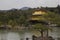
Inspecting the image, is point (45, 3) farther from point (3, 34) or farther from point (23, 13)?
point (3, 34)

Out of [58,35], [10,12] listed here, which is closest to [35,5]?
[10,12]

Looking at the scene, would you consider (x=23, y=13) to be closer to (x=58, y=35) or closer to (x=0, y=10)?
(x=0, y=10)

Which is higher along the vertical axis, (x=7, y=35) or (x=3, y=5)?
(x=3, y=5)

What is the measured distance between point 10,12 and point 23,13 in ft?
0.69

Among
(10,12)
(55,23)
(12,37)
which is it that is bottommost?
(12,37)

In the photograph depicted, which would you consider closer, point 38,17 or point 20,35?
point 38,17

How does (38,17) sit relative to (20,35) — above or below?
above

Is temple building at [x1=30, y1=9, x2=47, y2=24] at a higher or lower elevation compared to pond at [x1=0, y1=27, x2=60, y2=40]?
higher

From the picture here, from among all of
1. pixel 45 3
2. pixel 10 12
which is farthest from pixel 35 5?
pixel 10 12

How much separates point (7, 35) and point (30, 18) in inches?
19.7

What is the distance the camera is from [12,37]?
3.10m

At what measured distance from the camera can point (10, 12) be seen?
2939mm

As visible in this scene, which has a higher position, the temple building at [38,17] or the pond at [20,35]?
the temple building at [38,17]

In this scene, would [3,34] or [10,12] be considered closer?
[10,12]
